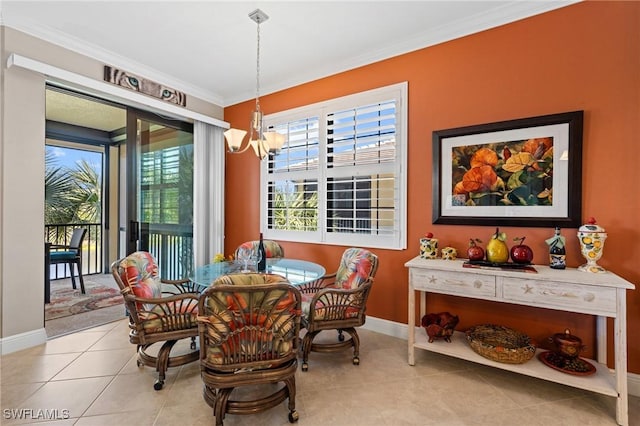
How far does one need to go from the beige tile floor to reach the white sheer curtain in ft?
5.78

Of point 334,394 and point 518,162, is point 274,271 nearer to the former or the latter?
point 334,394

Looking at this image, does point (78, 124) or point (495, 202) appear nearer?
point (495, 202)

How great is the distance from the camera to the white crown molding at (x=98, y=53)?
261 centimetres

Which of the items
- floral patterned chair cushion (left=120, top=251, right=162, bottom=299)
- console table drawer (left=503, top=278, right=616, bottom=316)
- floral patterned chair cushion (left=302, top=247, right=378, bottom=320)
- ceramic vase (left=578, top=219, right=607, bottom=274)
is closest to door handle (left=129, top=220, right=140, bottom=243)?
→ floral patterned chair cushion (left=120, top=251, right=162, bottom=299)

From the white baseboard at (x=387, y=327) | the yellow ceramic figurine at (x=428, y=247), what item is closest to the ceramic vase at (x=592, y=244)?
the yellow ceramic figurine at (x=428, y=247)

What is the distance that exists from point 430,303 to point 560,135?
1.78 m

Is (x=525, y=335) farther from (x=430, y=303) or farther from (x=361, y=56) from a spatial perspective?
(x=361, y=56)

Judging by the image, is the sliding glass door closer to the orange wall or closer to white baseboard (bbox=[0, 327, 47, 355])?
white baseboard (bbox=[0, 327, 47, 355])

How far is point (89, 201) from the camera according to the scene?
5898 millimetres

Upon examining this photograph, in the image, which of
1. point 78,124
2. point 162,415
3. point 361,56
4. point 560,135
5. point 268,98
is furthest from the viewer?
point 78,124

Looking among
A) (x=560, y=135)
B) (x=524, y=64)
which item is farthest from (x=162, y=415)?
(x=524, y=64)

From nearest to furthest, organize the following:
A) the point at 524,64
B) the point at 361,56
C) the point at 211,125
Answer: the point at 524,64 < the point at 361,56 < the point at 211,125

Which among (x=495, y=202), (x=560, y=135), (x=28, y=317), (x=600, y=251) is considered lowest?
(x=28, y=317)

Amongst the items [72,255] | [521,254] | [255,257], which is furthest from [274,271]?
[72,255]
